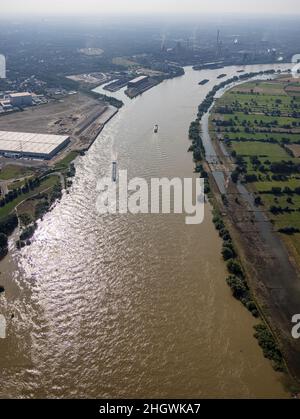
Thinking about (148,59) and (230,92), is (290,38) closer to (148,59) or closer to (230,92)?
(148,59)

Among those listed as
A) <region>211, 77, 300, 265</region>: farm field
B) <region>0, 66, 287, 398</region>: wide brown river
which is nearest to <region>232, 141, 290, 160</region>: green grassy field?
<region>211, 77, 300, 265</region>: farm field

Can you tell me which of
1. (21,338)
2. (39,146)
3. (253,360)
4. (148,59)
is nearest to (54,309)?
(21,338)

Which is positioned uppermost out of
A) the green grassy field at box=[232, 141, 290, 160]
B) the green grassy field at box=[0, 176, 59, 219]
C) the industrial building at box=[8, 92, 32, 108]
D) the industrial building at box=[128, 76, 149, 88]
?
the industrial building at box=[128, 76, 149, 88]

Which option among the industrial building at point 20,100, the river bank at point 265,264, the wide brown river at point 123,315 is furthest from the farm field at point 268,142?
the industrial building at point 20,100

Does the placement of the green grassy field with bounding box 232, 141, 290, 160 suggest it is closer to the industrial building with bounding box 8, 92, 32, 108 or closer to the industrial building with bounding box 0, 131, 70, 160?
the industrial building with bounding box 0, 131, 70, 160

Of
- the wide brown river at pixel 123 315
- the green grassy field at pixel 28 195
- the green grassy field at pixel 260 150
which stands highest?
the green grassy field at pixel 260 150

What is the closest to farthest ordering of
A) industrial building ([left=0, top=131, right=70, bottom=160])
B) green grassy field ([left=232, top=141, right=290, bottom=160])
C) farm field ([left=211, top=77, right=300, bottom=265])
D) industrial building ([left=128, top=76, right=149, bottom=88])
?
1. farm field ([left=211, top=77, right=300, bottom=265])
2. industrial building ([left=0, top=131, right=70, bottom=160])
3. green grassy field ([left=232, top=141, right=290, bottom=160])
4. industrial building ([left=128, top=76, right=149, bottom=88])

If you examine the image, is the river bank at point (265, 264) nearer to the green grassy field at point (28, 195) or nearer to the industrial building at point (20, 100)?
the green grassy field at point (28, 195)
